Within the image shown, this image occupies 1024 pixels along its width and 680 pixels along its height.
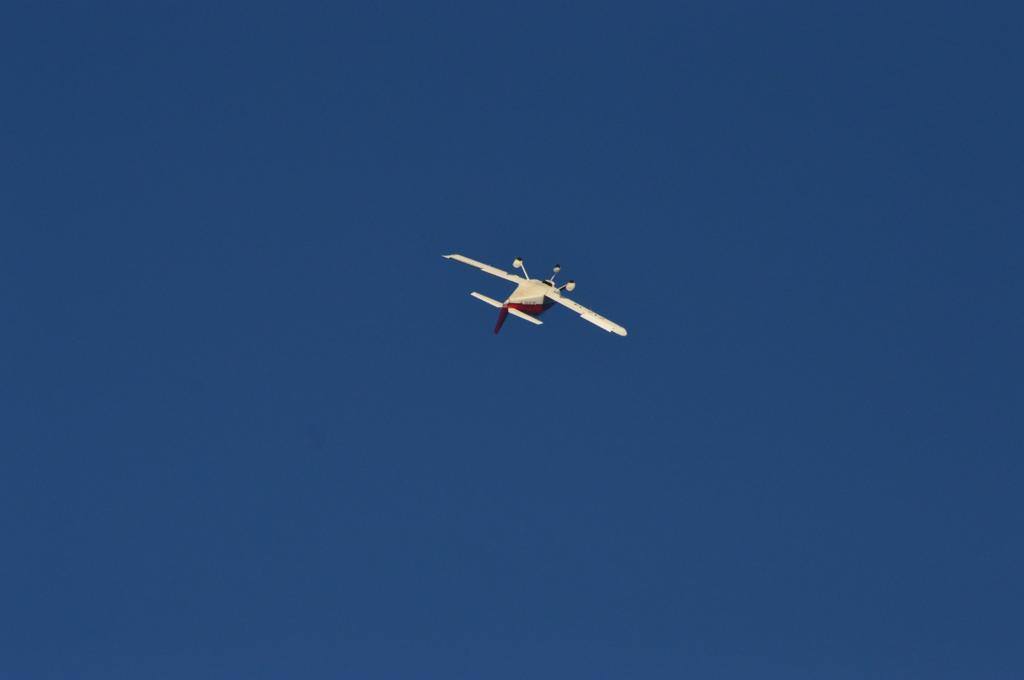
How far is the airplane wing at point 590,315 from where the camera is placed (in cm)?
10269

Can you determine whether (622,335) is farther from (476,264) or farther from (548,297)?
(476,264)

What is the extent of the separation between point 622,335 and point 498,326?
352 inches

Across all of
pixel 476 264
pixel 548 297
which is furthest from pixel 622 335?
pixel 476 264

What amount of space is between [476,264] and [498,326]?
7.16 m

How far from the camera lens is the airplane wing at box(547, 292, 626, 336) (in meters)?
103

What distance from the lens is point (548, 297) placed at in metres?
103

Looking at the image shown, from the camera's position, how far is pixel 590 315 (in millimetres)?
103312

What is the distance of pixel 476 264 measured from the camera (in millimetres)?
106188

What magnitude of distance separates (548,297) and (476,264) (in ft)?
21.5

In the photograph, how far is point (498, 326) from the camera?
3976 inches

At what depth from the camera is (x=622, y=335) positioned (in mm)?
102250

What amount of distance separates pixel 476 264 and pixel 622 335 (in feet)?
40.7
